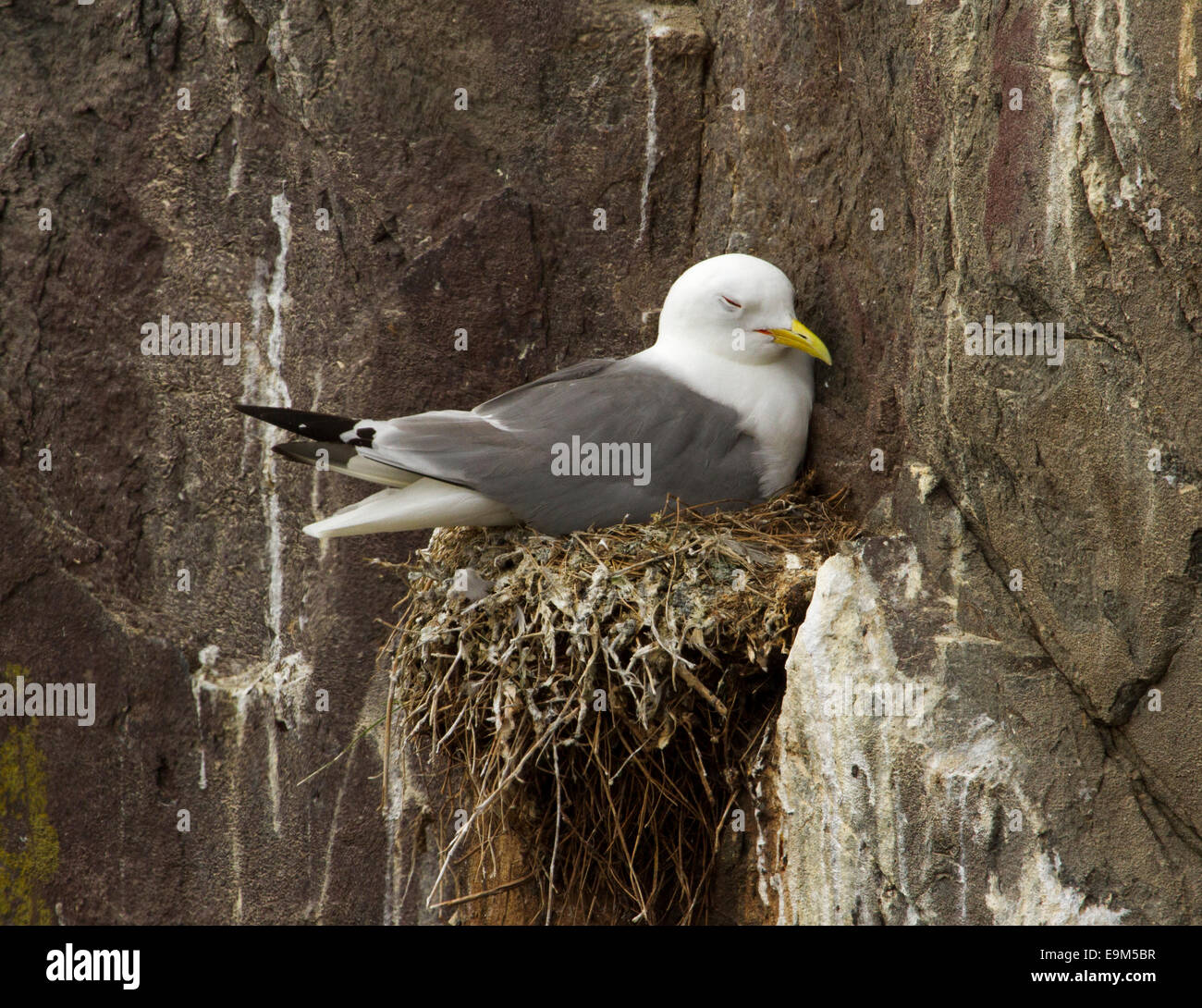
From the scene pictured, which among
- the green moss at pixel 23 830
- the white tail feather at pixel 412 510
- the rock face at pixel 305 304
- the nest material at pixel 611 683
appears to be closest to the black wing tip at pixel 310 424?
the white tail feather at pixel 412 510

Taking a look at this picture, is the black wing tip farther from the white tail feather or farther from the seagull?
the white tail feather

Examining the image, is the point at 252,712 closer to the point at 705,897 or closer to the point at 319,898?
the point at 319,898

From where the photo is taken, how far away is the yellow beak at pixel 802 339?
135 inches

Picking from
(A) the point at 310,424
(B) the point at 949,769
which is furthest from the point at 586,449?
(B) the point at 949,769

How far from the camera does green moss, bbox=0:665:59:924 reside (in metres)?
4.34

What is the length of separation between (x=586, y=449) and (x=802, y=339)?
618 mm

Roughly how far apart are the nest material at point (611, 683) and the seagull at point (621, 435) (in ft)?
0.32

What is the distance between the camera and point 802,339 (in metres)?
3.45

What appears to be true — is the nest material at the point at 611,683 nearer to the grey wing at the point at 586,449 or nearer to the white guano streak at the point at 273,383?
the grey wing at the point at 586,449

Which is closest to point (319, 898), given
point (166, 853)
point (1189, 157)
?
point (166, 853)

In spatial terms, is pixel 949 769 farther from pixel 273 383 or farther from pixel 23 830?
pixel 23 830

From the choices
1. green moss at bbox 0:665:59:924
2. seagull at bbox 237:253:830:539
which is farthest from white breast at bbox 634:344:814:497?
green moss at bbox 0:665:59:924

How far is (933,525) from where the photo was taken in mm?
2934

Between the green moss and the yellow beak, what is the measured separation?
2.62 metres
